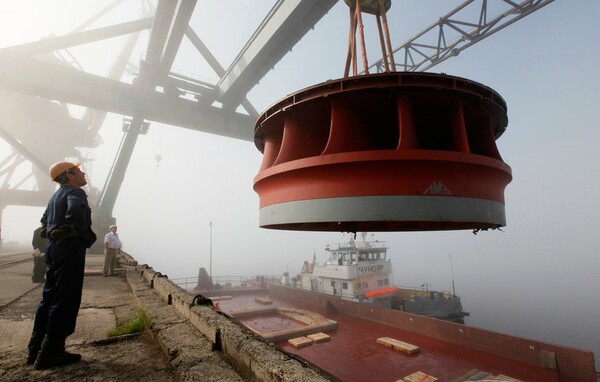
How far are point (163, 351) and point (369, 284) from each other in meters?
23.5

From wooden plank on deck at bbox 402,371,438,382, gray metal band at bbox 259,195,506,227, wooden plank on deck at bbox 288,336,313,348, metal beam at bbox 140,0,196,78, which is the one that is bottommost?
wooden plank on deck at bbox 288,336,313,348

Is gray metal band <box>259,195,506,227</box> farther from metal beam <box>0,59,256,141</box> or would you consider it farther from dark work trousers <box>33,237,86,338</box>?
metal beam <box>0,59,256,141</box>

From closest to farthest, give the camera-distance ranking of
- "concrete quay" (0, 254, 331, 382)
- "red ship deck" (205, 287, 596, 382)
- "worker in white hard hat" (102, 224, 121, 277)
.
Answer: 1. "concrete quay" (0, 254, 331, 382)
2. "worker in white hard hat" (102, 224, 121, 277)
3. "red ship deck" (205, 287, 596, 382)

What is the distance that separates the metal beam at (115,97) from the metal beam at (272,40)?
2.45 m

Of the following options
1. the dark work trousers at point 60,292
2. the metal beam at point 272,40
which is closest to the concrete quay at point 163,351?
the dark work trousers at point 60,292

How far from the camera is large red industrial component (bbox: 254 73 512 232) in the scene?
284 centimetres

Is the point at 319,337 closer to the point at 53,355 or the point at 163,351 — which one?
the point at 163,351

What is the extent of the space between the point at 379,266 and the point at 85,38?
Answer: 25.2 metres

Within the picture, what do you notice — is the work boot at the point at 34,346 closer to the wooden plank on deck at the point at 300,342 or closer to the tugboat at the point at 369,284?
the wooden plank on deck at the point at 300,342

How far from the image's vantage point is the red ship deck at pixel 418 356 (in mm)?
10586

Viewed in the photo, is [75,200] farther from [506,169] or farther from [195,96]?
[195,96]

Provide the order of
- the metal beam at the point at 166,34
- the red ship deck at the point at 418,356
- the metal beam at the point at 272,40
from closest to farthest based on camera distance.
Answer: the metal beam at the point at 272,40, the red ship deck at the point at 418,356, the metal beam at the point at 166,34

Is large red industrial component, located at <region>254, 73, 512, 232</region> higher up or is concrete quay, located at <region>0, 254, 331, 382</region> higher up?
large red industrial component, located at <region>254, 73, 512, 232</region>

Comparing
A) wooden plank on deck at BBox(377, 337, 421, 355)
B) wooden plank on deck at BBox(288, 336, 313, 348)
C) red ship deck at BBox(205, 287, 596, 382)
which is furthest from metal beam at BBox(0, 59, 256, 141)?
wooden plank on deck at BBox(377, 337, 421, 355)
